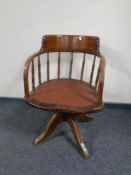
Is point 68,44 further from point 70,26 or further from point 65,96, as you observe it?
point 65,96

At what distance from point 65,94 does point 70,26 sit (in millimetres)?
597

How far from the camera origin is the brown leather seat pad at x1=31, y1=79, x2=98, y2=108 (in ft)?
5.04

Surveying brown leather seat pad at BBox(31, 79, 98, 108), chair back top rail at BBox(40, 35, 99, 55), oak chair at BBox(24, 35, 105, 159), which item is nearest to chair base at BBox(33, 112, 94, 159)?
oak chair at BBox(24, 35, 105, 159)

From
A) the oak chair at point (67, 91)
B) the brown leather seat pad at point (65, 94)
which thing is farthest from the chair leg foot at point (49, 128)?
the brown leather seat pad at point (65, 94)

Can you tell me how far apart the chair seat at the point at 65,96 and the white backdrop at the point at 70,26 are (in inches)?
16.1

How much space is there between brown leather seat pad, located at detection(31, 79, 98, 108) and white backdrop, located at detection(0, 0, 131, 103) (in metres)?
0.41

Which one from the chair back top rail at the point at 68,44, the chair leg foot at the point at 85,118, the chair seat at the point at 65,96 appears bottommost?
the chair leg foot at the point at 85,118

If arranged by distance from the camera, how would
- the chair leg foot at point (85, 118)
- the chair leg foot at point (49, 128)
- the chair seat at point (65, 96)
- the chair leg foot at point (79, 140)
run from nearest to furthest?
the chair seat at point (65, 96) < the chair leg foot at point (79, 140) < the chair leg foot at point (49, 128) < the chair leg foot at point (85, 118)

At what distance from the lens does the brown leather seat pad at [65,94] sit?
1535mm

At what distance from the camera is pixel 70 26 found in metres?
1.94

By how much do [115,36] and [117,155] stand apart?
0.89 meters

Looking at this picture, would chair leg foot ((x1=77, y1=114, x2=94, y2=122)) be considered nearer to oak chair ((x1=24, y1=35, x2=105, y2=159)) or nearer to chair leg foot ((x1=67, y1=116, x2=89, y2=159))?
oak chair ((x1=24, y1=35, x2=105, y2=159))

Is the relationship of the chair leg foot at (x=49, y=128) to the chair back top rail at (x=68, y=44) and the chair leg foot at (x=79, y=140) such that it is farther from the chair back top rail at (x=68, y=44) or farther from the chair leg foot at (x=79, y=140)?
the chair back top rail at (x=68, y=44)

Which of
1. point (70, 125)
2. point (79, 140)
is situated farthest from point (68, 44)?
point (79, 140)
